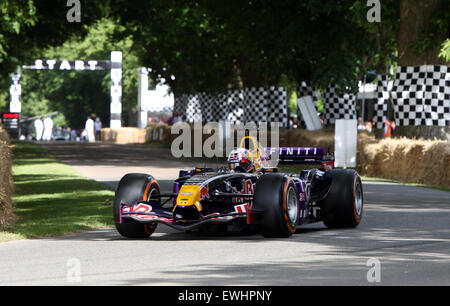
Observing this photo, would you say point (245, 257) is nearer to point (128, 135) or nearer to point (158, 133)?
point (158, 133)

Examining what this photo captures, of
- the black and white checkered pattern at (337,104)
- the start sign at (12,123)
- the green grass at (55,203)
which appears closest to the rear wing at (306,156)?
the green grass at (55,203)

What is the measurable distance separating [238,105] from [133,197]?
36767 mm

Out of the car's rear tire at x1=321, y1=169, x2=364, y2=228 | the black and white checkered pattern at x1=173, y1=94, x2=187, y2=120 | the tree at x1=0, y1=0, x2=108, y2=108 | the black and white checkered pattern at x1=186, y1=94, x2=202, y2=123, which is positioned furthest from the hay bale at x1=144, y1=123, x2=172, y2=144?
the car's rear tire at x1=321, y1=169, x2=364, y2=228

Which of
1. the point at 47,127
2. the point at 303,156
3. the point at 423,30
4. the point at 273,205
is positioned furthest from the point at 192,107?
the point at 273,205

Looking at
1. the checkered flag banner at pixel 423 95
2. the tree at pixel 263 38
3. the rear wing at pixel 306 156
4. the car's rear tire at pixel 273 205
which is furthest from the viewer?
the tree at pixel 263 38

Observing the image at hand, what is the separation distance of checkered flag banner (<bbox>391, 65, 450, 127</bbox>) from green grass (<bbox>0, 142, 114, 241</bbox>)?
8946mm

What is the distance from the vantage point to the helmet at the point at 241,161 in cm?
1326

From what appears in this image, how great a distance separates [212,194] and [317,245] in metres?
1.62

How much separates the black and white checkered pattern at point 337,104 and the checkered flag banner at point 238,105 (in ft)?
22.2

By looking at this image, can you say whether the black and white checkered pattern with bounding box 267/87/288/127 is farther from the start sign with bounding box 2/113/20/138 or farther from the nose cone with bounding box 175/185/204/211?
the nose cone with bounding box 175/185/204/211

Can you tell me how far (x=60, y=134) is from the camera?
89.8 meters

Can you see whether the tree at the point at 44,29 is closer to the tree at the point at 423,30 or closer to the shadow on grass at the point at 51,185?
the shadow on grass at the point at 51,185

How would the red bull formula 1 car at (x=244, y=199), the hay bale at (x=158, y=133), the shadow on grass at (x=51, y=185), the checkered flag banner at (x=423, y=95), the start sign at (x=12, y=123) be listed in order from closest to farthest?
1. the red bull formula 1 car at (x=244, y=199)
2. the shadow on grass at (x=51, y=185)
3. the checkered flag banner at (x=423, y=95)
4. the hay bale at (x=158, y=133)
5. the start sign at (x=12, y=123)
